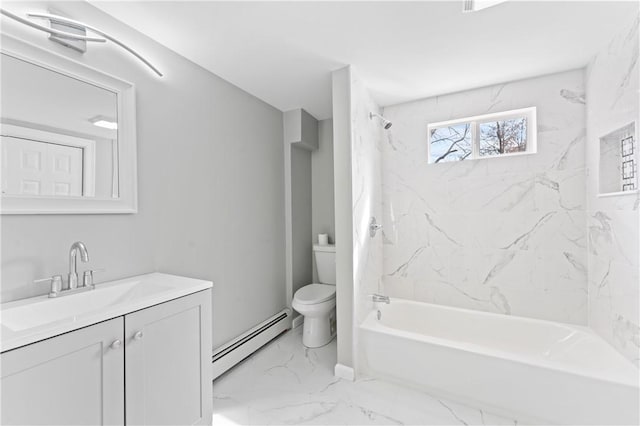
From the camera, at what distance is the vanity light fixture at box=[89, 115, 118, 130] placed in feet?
4.71

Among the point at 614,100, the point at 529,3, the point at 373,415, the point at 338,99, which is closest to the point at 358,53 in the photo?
the point at 338,99

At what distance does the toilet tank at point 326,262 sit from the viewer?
302 centimetres

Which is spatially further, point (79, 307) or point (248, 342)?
point (248, 342)

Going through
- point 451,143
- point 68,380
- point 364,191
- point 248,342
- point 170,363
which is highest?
point 451,143

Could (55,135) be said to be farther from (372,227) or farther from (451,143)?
(451,143)

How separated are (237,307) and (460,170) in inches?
89.0

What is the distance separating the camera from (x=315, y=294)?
2.73 metres

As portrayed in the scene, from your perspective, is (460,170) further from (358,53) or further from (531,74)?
(358,53)

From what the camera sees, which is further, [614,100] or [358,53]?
[358,53]

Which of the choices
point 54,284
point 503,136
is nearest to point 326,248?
point 503,136

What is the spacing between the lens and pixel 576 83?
2.12 meters

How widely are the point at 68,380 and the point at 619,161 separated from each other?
3.00 meters

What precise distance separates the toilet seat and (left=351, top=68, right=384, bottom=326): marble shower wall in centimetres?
41

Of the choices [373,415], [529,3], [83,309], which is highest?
[529,3]
